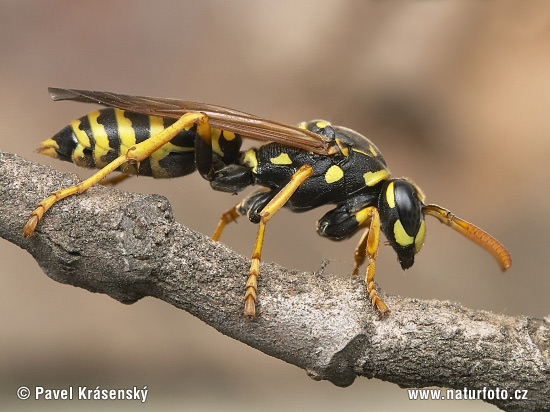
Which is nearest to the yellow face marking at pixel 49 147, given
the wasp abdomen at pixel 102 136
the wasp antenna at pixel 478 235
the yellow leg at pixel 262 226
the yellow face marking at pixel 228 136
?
the wasp abdomen at pixel 102 136

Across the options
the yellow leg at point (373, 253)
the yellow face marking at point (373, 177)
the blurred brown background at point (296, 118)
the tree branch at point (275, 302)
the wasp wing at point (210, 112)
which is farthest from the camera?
the blurred brown background at point (296, 118)

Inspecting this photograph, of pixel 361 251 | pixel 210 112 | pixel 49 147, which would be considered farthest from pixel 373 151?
pixel 49 147

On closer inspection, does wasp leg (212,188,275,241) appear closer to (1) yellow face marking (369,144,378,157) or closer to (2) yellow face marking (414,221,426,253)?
(1) yellow face marking (369,144,378,157)

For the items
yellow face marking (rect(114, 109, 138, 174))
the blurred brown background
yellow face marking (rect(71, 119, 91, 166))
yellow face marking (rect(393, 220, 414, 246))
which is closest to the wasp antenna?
yellow face marking (rect(393, 220, 414, 246))

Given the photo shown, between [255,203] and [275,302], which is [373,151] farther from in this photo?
[275,302]

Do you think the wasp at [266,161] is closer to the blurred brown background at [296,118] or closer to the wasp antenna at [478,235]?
Result: the wasp antenna at [478,235]

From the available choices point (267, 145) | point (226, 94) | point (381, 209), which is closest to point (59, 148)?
point (267, 145)
